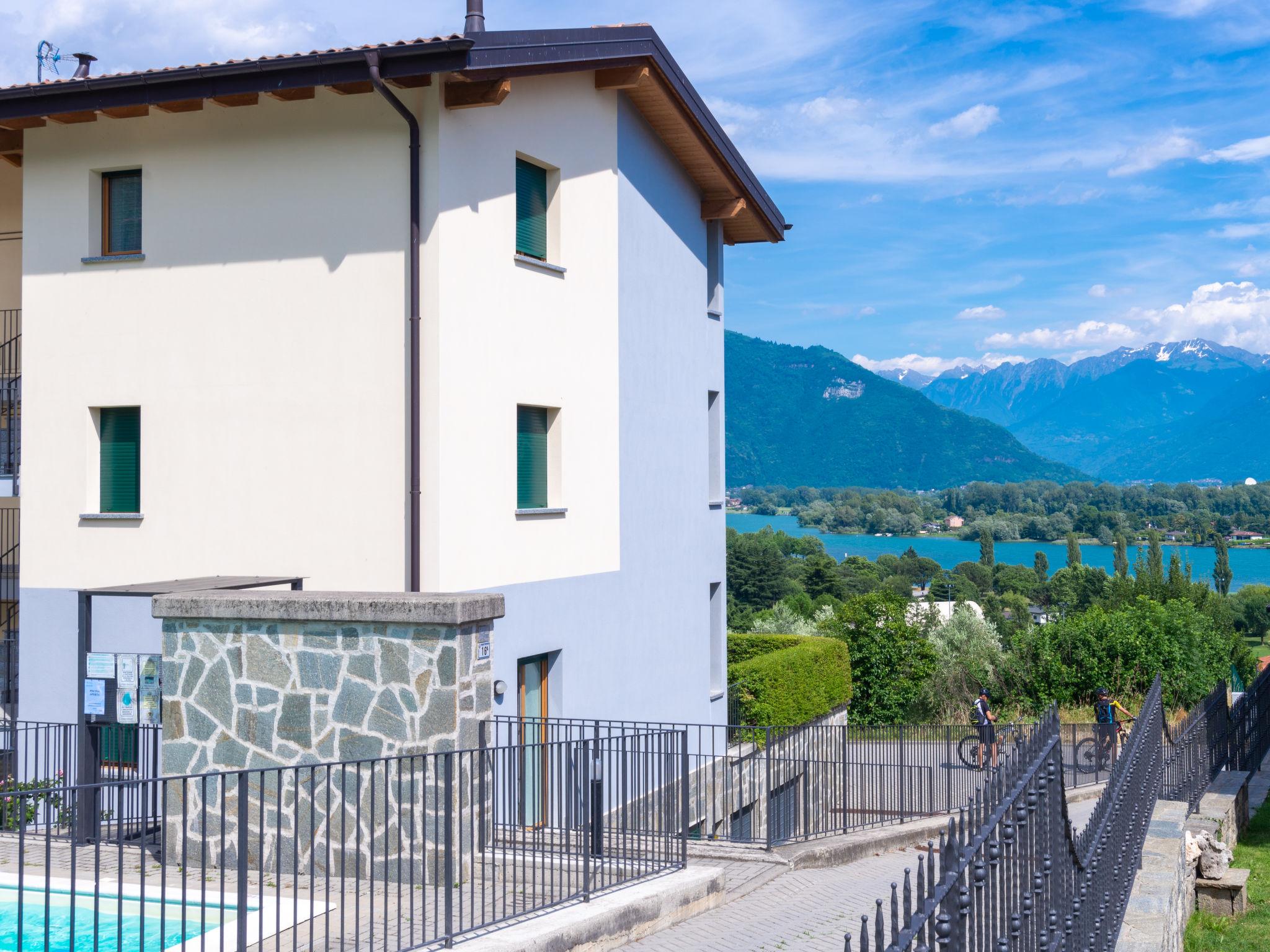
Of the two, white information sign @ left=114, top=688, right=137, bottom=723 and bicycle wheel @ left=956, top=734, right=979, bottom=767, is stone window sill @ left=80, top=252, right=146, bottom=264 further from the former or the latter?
bicycle wheel @ left=956, top=734, right=979, bottom=767

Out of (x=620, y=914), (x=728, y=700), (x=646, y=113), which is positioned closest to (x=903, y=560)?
(x=728, y=700)

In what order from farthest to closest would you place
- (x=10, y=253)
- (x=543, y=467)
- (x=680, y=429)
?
(x=680, y=429) < (x=10, y=253) < (x=543, y=467)

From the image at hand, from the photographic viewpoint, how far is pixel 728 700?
26.0 m

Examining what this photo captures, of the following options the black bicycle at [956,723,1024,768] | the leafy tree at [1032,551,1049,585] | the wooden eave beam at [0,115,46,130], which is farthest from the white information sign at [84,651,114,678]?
the leafy tree at [1032,551,1049,585]

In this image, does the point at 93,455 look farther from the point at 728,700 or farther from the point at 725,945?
the point at 728,700

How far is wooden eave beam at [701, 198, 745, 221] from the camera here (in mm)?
20484

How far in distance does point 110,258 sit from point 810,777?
12970 mm

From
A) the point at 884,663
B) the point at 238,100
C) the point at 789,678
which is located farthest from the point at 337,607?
the point at 884,663

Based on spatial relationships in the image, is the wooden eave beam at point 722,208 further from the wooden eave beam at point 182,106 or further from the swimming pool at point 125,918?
the swimming pool at point 125,918

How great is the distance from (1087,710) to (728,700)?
37.9 ft

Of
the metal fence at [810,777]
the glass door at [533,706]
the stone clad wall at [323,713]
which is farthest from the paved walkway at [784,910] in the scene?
the glass door at [533,706]

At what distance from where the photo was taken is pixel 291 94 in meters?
13.4

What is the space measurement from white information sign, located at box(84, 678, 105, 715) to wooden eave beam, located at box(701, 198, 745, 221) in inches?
509

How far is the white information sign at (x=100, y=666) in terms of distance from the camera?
1148 cm
